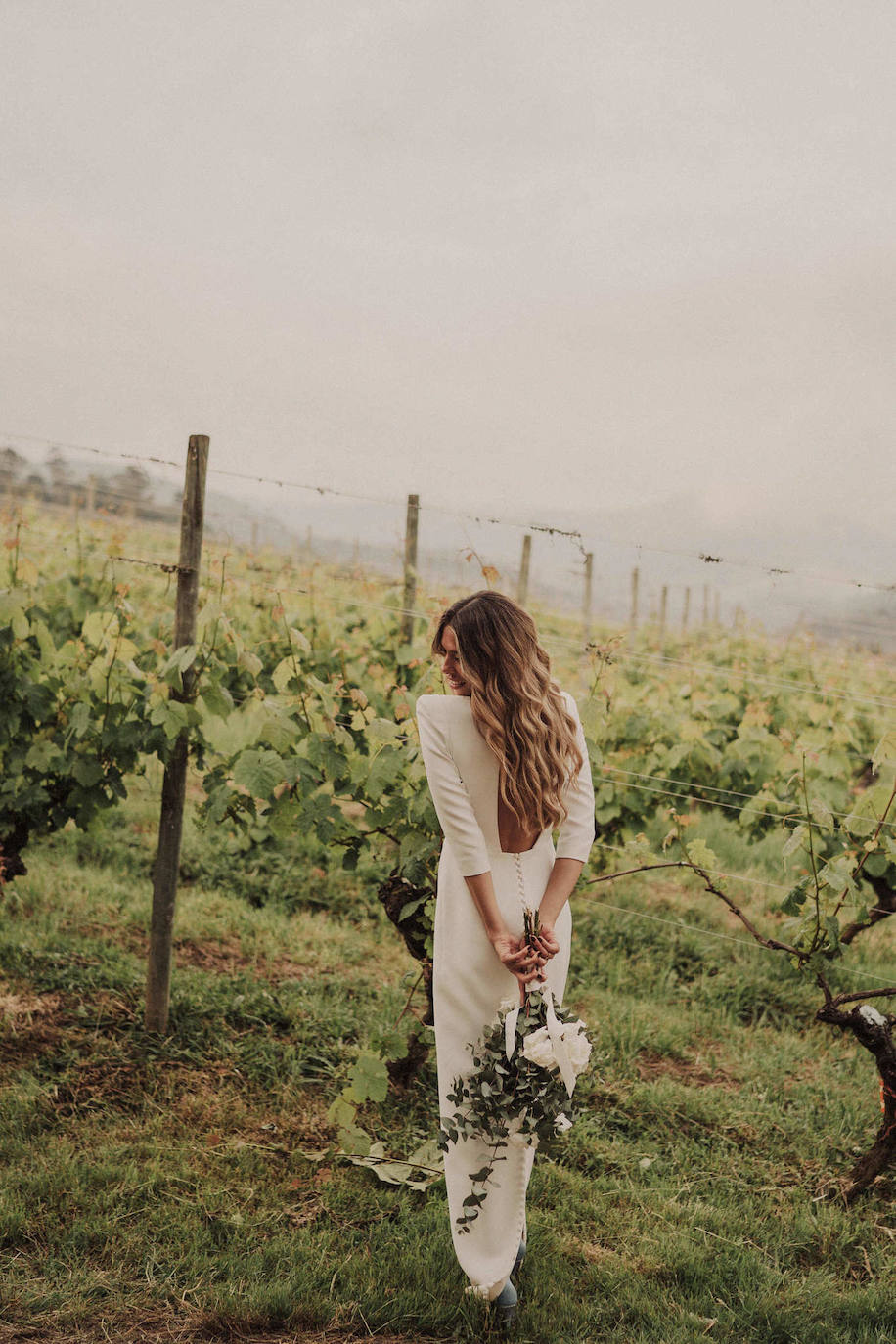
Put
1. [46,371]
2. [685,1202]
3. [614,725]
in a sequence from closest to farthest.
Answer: [685,1202]
[614,725]
[46,371]

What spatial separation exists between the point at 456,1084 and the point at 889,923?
4.09m

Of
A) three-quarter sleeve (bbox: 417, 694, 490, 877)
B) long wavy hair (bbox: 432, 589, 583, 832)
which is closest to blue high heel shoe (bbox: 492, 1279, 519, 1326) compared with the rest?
three-quarter sleeve (bbox: 417, 694, 490, 877)

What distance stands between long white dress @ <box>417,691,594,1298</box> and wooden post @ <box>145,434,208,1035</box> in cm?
156

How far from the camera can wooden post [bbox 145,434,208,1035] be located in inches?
135

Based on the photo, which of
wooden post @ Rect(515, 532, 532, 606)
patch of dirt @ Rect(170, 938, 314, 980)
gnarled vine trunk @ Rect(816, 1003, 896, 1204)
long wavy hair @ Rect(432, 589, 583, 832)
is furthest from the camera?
wooden post @ Rect(515, 532, 532, 606)

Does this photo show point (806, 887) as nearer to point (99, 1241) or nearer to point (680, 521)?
point (99, 1241)

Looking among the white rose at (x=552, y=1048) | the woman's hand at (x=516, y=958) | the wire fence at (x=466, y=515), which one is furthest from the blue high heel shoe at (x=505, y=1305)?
the wire fence at (x=466, y=515)

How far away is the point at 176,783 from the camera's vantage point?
11.7 feet

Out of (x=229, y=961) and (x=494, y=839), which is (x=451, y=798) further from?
(x=229, y=961)

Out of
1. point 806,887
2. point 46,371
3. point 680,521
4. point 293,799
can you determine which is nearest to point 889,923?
point 806,887

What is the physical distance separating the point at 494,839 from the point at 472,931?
219 millimetres

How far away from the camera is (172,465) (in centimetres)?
365

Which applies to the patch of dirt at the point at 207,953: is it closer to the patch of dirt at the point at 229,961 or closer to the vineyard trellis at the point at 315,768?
the patch of dirt at the point at 229,961

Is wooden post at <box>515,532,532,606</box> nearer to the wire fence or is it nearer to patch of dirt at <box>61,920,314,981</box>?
the wire fence
